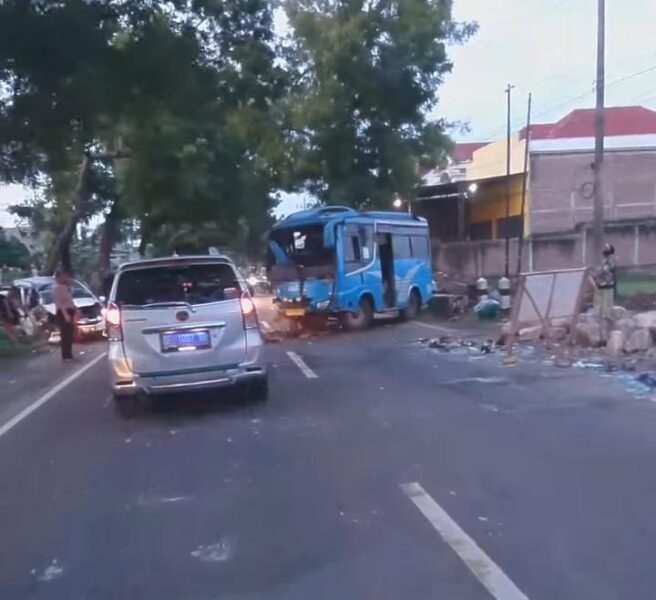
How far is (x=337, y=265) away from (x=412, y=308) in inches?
201

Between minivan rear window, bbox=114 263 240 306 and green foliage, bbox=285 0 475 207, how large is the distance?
2725cm

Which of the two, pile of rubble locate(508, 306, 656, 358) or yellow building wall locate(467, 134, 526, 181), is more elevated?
yellow building wall locate(467, 134, 526, 181)

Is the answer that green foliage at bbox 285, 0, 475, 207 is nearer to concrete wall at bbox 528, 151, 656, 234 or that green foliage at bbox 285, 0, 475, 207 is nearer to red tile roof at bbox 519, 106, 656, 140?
concrete wall at bbox 528, 151, 656, 234

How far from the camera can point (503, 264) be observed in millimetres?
44281

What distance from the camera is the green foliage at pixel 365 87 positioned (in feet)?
133

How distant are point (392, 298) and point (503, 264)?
1408 centimetres

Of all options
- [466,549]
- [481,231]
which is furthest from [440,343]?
[481,231]

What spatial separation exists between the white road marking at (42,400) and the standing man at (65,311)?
63 cm

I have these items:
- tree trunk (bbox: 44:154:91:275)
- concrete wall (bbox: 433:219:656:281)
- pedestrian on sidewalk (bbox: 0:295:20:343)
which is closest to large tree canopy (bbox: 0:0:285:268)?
tree trunk (bbox: 44:154:91:275)

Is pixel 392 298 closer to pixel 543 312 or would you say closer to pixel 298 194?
pixel 543 312

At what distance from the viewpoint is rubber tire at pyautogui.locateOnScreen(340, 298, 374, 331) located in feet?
96.1

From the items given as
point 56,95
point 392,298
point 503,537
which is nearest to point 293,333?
point 392,298

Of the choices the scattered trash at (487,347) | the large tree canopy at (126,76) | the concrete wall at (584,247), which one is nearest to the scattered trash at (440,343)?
the scattered trash at (487,347)

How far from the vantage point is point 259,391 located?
14.6 metres
